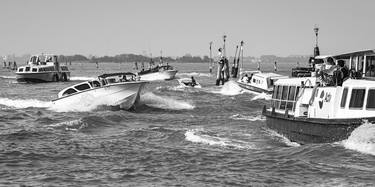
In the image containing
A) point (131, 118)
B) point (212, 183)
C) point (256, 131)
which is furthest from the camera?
point (131, 118)

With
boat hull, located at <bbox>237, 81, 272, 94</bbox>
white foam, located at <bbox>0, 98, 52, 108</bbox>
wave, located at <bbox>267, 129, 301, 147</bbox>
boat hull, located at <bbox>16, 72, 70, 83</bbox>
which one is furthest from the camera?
boat hull, located at <bbox>16, 72, 70, 83</bbox>

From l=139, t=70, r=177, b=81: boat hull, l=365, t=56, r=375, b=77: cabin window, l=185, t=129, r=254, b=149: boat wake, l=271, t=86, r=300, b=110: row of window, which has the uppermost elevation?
l=365, t=56, r=375, b=77: cabin window

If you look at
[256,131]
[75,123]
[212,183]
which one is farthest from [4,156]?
[256,131]

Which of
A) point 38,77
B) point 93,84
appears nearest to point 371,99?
point 93,84

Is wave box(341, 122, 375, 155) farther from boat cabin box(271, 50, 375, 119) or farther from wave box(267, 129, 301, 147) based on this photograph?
wave box(267, 129, 301, 147)

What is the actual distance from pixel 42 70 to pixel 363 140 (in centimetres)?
7474

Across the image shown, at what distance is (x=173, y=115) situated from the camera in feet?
133

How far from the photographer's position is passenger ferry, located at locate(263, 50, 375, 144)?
71.9ft

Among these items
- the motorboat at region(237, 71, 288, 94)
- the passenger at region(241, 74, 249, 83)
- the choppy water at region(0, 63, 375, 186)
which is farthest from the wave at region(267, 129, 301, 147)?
the passenger at region(241, 74, 249, 83)

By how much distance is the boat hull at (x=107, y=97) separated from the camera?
133 feet

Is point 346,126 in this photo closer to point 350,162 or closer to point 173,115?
point 350,162

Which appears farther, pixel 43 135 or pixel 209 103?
pixel 209 103

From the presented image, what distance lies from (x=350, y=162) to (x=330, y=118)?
313 cm

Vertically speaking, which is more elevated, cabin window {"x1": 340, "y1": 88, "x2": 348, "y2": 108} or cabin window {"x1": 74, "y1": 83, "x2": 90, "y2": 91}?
cabin window {"x1": 340, "y1": 88, "x2": 348, "y2": 108}
